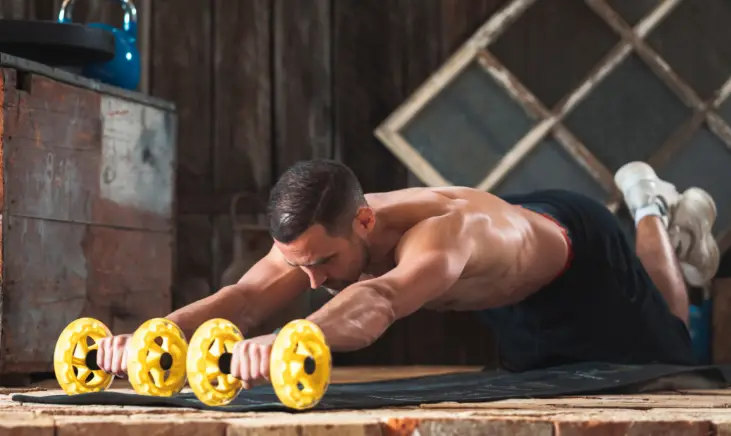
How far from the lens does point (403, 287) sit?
2070mm

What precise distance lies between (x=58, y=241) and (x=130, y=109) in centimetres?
47

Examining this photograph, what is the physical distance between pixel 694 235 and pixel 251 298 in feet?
4.93

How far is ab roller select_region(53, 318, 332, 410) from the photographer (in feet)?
5.82

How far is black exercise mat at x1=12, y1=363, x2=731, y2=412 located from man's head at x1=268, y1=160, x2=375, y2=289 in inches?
9.4

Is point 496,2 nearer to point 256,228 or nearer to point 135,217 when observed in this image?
point 256,228

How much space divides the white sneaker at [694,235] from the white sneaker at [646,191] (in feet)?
0.11

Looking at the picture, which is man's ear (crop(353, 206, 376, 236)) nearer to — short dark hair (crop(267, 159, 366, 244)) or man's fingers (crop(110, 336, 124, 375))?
short dark hair (crop(267, 159, 366, 244))

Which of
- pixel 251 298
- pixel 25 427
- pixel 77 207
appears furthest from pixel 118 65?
pixel 25 427

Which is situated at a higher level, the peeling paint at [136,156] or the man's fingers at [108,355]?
the peeling paint at [136,156]


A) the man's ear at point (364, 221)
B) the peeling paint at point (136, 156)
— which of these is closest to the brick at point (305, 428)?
the man's ear at point (364, 221)

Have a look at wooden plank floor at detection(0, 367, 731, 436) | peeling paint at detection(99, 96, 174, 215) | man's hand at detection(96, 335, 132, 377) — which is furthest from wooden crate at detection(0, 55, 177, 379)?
wooden plank floor at detection(0, 367, 731, 436)

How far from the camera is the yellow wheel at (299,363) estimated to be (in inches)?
69.6

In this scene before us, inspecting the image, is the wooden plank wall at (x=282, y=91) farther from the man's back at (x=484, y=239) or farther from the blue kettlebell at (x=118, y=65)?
the man's back at (x=484, y=239)

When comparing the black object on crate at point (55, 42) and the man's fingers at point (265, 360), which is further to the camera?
the black object on crate at point (55, 42)
